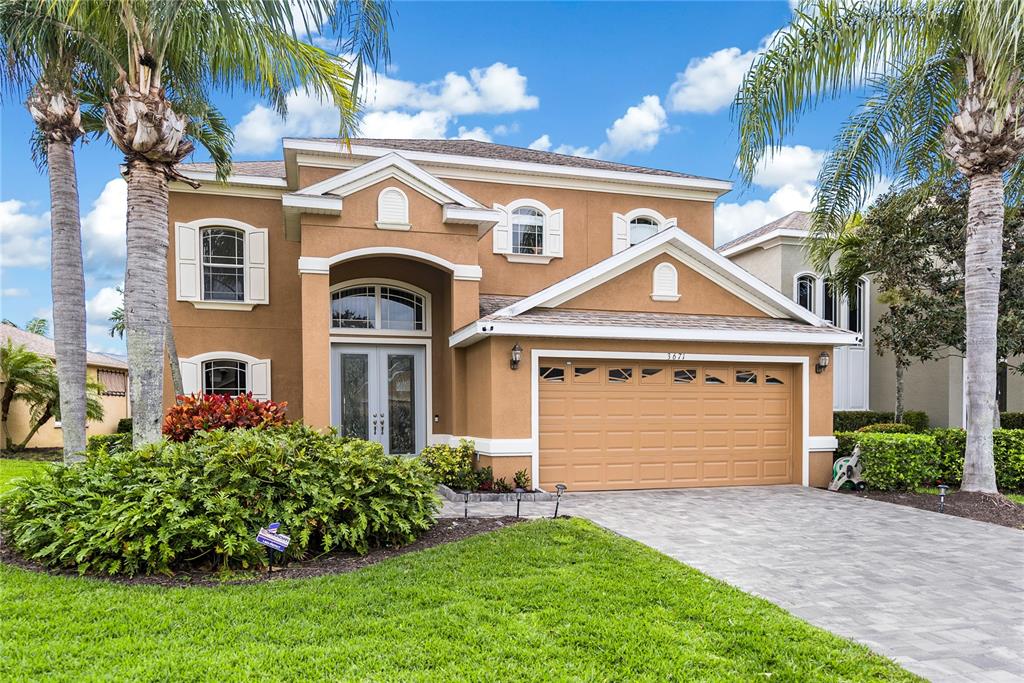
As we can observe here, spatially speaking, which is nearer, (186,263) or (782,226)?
(186,263)

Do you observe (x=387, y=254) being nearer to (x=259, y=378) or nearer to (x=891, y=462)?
(x=259, y=378)

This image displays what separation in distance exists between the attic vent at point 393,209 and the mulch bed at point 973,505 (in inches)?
367

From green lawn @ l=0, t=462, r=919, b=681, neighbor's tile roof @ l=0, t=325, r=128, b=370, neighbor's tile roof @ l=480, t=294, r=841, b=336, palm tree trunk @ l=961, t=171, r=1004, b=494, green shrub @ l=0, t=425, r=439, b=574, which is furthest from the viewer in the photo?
neighbor's tile roof @ l=0, t=325, r=128, b=370

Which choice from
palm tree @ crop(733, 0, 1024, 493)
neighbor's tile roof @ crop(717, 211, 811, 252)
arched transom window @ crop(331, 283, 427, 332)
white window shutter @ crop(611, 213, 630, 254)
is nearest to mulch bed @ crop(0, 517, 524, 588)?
palm tree @ crop(733, 0, 1024, 493)

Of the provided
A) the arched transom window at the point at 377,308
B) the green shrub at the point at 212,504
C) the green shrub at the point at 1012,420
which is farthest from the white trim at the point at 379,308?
the green shrub at the point at 1012,420

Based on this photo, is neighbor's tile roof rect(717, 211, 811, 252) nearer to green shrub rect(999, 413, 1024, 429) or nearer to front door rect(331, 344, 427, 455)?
green shrub rect(999, 413, 1024, 429)

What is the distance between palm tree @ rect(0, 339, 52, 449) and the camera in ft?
57.2

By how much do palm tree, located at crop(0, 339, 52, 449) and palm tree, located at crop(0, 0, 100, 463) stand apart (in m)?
9.52

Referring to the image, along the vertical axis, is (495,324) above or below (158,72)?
below

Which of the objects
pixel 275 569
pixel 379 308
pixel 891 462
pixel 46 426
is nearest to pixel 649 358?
pixel 891 462

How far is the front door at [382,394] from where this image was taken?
1391cm

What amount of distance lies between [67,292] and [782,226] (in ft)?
60.4

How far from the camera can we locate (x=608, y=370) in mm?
11891

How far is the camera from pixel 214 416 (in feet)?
31.1
